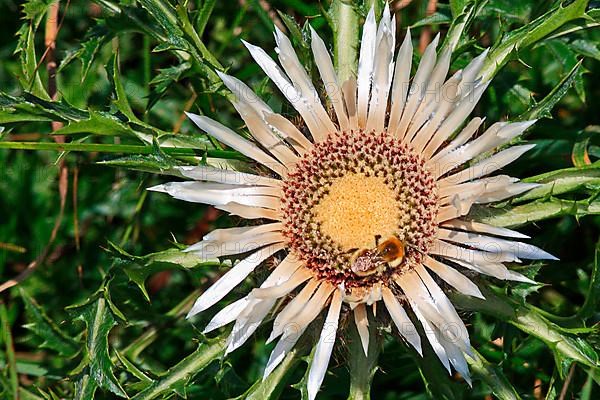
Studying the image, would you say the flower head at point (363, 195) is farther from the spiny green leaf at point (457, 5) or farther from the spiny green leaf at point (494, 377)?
the spiny green leaf at point (457, 5)

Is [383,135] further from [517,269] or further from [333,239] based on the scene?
[517,269]

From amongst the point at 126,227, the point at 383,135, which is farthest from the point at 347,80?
the point at 126,227

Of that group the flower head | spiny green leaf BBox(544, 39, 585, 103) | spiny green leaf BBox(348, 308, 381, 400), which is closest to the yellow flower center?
the flower head

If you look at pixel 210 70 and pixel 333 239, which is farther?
pixel 210 70

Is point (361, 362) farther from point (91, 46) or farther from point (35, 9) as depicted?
point (35, 9)

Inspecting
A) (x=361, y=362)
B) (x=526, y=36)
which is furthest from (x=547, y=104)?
(x=361, y=362)
